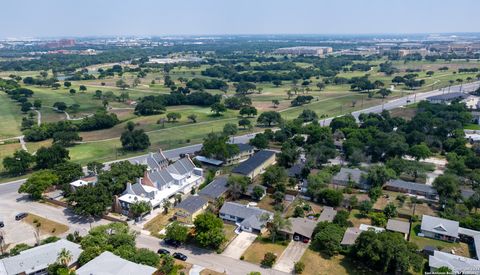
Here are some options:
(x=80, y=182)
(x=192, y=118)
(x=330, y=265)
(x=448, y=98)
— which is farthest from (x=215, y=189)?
(x=448, y=98)

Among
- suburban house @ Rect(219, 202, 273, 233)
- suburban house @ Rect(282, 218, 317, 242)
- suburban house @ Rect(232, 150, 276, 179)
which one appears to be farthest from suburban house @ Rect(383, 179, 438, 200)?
suburban house @ Rect(219, 202, 273, 233)

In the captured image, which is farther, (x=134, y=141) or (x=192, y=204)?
(x=134, y=141)

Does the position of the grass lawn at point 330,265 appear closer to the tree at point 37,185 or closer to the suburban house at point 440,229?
the suburban house at point 440,229

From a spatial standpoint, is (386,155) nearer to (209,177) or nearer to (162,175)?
(209,177)

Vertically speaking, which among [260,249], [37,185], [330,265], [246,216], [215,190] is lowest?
[330,265]

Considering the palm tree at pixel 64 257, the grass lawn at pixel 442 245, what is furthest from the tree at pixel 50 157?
the grass lawn at pixel 442 245

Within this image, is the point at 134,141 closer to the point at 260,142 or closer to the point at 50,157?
the point at 50,157

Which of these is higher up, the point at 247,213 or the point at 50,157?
the point at 50,157

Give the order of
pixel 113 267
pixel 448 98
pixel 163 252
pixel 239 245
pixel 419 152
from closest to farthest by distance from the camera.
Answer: pixel 113 267 → pixel 163 252 → pixel 239 245 → pixel 419 152 → pixel 448 98
